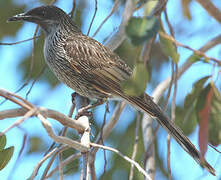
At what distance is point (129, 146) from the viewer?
15.9 ft

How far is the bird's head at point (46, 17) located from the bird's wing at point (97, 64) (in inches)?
16.0

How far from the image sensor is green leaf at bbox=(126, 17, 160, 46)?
74.4 inches

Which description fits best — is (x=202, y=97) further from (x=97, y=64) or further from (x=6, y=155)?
(x=97, y=64)

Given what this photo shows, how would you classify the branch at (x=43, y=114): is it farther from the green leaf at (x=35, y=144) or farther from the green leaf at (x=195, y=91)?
the green leaf at (x=35, y=144)

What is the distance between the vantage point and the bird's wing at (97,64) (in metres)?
3.93

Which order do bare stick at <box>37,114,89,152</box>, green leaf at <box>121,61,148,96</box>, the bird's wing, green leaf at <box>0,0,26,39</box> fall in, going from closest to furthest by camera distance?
green leaf at <box>121,61,148,96</box>, bare stick at <box>37,114,89,152</box>, the bird's wing, green leaf at <box>0,0,26,39</box>

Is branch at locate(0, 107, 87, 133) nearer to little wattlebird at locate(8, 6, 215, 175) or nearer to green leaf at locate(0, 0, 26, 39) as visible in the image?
little wattlebird at locate(8, 6, 215, 175)

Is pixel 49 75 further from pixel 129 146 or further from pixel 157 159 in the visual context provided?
pixel 157 159

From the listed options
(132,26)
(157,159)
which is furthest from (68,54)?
(132,26)

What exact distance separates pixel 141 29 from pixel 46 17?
2.67 metres

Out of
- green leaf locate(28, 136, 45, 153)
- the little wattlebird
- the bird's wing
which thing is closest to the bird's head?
the little wattlebird

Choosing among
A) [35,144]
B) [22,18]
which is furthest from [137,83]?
[35,144]

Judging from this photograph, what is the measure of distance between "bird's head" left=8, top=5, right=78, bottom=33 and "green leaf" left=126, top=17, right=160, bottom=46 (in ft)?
8.04

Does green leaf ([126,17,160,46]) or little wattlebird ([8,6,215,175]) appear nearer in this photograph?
green leaf ([126,17,160,46])
